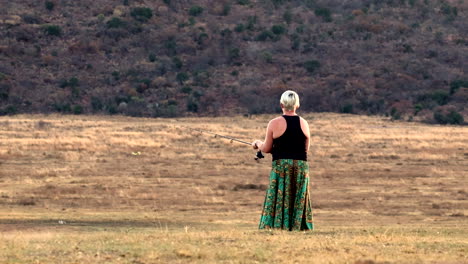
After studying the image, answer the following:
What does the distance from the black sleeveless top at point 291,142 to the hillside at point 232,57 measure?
138 ft

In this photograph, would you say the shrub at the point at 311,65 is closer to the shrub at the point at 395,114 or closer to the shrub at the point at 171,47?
the shrub at the point at 395,114

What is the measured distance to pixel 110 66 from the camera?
206ft

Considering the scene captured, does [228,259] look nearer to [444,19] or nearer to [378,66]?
[378,66]

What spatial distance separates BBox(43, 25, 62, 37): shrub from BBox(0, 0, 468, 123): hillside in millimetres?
101

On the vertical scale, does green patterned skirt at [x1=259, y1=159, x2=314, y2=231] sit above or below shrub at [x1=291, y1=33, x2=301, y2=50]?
below

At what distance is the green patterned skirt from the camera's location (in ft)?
34.8

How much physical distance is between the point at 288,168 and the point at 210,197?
30.4ft

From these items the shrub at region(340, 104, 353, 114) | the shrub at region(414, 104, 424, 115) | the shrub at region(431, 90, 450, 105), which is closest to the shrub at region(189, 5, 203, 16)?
the shrub at region(340, 104, 353, 114)

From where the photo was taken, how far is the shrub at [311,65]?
2498 inches

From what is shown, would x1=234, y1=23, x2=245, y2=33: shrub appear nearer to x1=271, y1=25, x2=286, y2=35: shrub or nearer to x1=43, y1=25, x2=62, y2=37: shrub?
x1=271, y1=25, x2=286, y2=35: shrub

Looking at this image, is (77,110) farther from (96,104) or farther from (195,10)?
(195,10)

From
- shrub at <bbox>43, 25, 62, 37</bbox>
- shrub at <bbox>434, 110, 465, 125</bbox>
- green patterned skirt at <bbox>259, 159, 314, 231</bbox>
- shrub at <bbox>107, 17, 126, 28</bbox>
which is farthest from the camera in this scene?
shrub at <bbox>107, 17, 126, 28</bbox>

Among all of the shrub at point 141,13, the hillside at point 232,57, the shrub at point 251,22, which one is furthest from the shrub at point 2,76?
the shrub at point 251,22

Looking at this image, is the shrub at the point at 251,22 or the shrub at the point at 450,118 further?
the shrub at the point at 251,22
